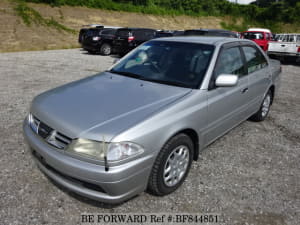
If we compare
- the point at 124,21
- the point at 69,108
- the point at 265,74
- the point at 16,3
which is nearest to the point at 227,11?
the point at 124,21

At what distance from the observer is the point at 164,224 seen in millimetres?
2277

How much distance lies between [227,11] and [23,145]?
47.1m

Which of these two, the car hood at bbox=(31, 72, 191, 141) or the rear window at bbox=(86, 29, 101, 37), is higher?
the rear window at bbox=(86, 29, 101, 37)

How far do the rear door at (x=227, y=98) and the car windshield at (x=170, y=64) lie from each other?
0.68 feet

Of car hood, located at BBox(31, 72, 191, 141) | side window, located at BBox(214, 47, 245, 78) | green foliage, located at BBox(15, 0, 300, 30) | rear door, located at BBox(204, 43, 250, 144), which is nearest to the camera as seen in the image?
car hood, located at BBox(31, 72, 191, 141)

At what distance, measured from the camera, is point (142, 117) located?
7.25 ft

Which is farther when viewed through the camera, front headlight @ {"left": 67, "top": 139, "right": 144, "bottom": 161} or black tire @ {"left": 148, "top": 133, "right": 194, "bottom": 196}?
black tire @ {"left": 148, "top": 133, "right": 194, "bottom": 196}

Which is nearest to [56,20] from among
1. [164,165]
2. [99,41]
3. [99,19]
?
[99,19]

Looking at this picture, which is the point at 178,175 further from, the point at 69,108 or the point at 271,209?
the point at 69,108

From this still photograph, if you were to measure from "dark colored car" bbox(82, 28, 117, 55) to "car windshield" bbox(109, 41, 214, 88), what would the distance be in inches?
473

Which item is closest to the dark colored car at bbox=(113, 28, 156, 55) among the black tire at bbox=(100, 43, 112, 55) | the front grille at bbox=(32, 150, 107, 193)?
the black tire at bbox=(100, 43, 112, 55)

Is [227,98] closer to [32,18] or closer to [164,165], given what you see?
[164,165]

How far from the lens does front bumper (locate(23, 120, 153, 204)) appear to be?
200 centimetres

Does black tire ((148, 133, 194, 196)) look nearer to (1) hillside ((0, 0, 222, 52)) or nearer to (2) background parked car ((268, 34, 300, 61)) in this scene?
(2) background parked car ((268, 34, 300, 61))
